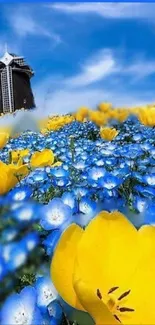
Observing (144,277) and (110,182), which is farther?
(110,182)

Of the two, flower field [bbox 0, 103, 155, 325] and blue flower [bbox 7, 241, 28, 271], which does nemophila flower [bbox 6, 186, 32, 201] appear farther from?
blue flower [bbox 7, 241, 28, 271]

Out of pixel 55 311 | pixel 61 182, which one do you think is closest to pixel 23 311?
pixel 55 311

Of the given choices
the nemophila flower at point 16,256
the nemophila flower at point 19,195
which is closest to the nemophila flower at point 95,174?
the nemophila flower at point 19,195

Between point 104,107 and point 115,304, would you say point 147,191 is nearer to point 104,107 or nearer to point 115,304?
point 115,304

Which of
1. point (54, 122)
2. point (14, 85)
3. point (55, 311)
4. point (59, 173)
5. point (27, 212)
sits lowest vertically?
point (55, 311)

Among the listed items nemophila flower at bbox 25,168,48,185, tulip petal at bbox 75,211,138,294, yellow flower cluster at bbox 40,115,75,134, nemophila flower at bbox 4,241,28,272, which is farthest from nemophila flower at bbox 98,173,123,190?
yellow flower cluster at bbox 40,115,75,134

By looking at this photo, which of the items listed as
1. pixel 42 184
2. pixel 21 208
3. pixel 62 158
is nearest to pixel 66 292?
pixel 21 208
